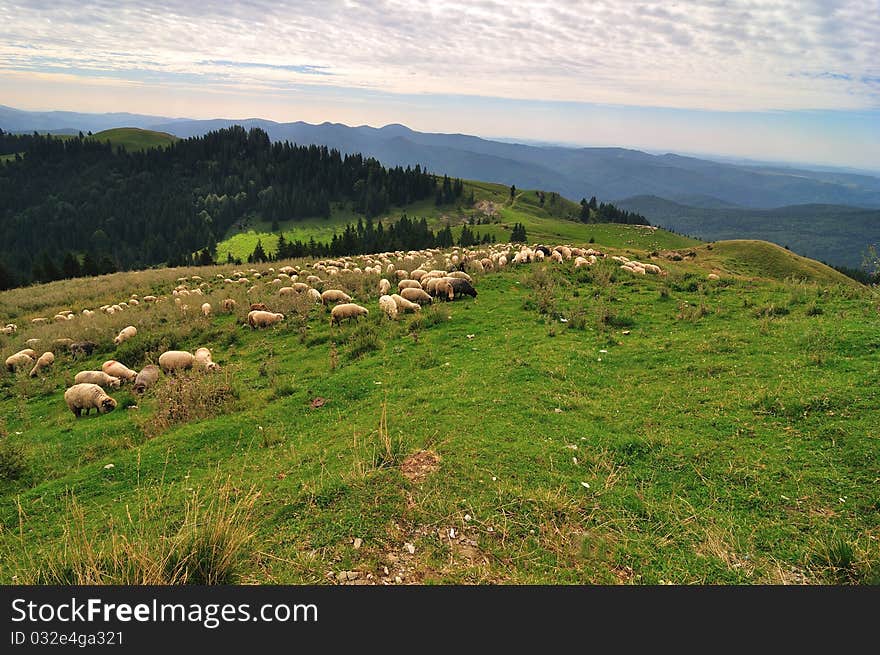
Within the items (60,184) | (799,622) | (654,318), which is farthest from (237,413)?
(60,184)

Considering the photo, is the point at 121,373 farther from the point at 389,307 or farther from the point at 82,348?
the point at 389,307

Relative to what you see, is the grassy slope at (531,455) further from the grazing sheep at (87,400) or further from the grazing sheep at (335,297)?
the grazing sheep at (335,297)

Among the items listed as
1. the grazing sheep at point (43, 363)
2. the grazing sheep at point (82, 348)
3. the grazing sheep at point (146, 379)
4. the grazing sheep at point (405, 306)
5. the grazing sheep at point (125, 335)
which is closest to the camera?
the grazing sheep at point (146, 379)

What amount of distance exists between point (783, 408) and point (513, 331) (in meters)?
7.55

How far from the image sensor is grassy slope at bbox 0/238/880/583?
457 centimetres

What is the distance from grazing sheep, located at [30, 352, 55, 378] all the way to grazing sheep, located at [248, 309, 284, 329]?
8013 mm

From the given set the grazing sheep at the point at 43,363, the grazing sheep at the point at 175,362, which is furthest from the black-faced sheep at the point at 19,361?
the grazing sheep at the point at 175,362

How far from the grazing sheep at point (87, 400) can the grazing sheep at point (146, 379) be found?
85 cm

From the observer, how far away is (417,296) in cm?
1773

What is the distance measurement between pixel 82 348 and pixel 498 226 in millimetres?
98679

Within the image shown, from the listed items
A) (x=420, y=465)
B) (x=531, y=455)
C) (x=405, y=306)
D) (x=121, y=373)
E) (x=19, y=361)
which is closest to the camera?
(x=420, y=465)

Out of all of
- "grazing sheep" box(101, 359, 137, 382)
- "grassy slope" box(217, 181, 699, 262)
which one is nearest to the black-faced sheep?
"grazing sheep" box(101, 359, 137, 382)

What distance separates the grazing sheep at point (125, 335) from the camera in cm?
1720

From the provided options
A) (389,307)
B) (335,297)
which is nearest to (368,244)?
(335,297)
